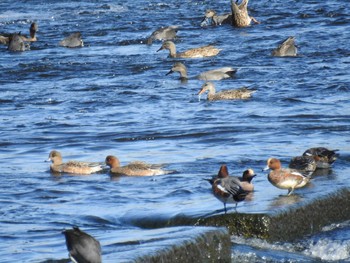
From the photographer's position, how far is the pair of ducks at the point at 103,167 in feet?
42.7

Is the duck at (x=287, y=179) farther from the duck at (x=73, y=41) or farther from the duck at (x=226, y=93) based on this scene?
the duck at (x=73, y=41)

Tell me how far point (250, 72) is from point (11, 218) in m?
11.2

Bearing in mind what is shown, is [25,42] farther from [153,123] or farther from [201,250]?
[201,250]

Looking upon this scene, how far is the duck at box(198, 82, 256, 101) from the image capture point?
18594 mm

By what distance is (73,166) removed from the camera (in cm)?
1333

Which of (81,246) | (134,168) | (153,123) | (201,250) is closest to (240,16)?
(153,123)

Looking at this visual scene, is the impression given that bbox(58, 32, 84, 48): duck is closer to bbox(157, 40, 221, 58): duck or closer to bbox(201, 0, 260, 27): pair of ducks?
bbox(157, 40, 221, 58): duck

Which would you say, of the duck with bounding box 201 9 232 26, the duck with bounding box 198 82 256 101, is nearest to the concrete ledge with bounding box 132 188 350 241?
the duck with bounding box 198 82 256 101

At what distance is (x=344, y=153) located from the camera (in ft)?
44.7

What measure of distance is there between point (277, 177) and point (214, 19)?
19234 millimetres

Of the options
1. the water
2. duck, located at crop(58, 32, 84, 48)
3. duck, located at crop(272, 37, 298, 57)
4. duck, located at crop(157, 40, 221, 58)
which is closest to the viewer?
the water

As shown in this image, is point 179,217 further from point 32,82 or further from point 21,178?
point 32,82

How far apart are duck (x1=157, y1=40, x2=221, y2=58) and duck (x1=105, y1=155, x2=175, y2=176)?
10132 mm

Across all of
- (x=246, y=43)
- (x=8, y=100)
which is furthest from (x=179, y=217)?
(x=246, y=43)
